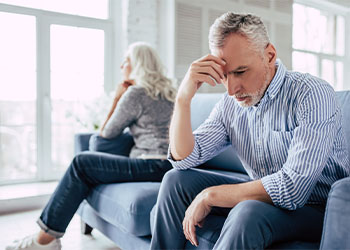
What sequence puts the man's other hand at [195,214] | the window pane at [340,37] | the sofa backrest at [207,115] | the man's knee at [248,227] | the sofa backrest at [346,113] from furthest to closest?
the window pane at [340,37], the sofa backrest at [207,115], the sofa backrest at [346,113], the man's other hand at [195,214], the man's knee at [248,227]

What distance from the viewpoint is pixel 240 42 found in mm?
1169

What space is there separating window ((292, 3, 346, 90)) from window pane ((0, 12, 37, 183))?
3.23 m

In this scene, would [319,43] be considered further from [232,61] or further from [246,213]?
[246,213]

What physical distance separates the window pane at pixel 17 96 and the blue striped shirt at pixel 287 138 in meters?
2.51

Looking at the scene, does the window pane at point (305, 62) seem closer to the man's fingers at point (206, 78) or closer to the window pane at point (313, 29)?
the window pane at point (313, 29)

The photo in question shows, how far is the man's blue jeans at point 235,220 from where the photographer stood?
37.1 inches

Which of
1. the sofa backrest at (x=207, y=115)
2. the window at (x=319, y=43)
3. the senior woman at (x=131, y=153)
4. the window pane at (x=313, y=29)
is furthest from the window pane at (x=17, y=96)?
the window pane at (x=313, y=29)

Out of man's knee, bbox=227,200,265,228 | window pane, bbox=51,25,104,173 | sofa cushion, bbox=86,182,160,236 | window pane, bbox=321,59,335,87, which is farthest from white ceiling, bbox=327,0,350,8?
man's knee, bbox=227,200,265,228

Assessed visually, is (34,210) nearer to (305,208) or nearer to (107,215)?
(107,215)

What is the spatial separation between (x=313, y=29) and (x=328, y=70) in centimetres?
62

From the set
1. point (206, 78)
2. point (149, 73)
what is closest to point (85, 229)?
point (149, 73)

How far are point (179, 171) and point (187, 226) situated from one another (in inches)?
8.6

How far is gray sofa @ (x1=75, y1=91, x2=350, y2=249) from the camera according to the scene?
0.84m

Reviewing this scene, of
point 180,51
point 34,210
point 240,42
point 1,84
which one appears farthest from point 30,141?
point 240,42
